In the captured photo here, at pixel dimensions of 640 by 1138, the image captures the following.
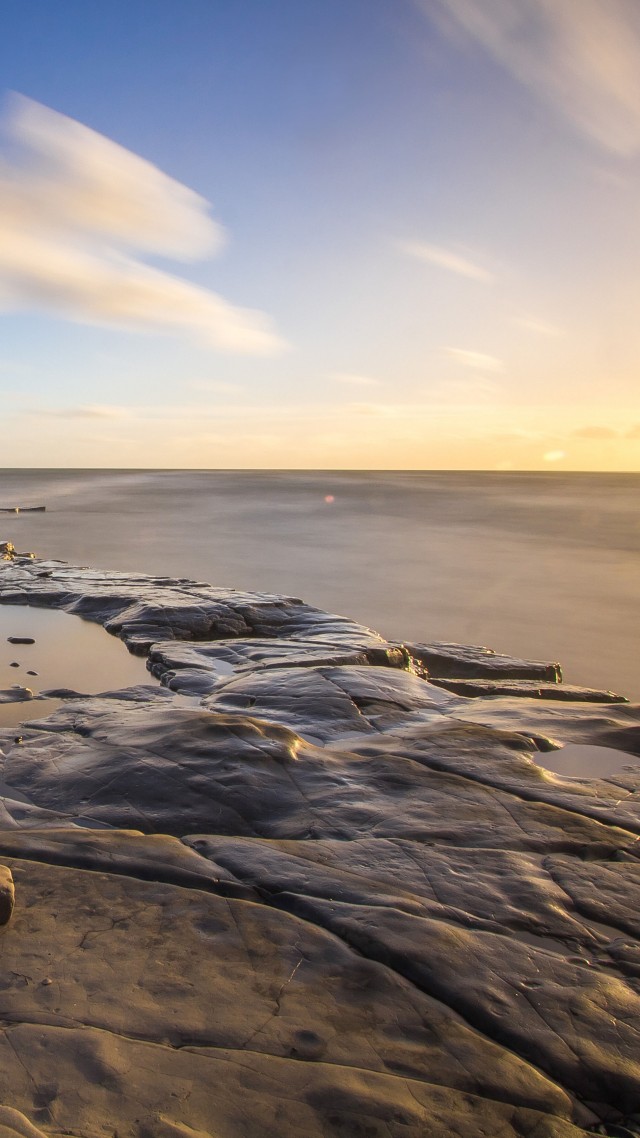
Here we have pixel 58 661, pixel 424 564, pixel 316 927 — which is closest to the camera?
pixel 316 927

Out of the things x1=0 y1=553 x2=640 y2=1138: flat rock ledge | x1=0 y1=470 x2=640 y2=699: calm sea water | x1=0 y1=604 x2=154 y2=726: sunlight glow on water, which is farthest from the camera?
x1=0 y1=470 x2=640 y2=699: calm sea water

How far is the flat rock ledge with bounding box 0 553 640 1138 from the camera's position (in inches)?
98.7

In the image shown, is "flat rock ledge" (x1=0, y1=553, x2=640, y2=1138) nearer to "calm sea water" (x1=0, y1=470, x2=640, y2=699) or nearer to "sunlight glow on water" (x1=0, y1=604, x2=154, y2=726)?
"sunlight glow on water" (x1=0, y1=604, x2=154, y2=726)

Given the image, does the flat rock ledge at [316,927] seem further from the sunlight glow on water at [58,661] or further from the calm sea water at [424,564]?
the calm sea water at [424,564]

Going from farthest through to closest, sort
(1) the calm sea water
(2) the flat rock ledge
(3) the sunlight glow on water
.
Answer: (1) the calm sea water < (3) the sunlight glow on water < (2) the flat rock ledge

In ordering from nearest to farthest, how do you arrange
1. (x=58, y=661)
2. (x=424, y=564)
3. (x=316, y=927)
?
(x=316, y=927) → (x=58, y=661) → (x=424, y=564)

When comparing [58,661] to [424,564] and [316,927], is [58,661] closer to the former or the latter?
[316,927]

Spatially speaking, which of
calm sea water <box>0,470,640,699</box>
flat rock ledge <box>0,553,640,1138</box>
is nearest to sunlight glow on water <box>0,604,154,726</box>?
flat rock ledge <box>0,553,640,1138</box>

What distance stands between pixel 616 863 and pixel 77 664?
6.91m

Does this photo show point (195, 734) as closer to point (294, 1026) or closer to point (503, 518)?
point (294, 1026)

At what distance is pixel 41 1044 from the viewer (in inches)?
103

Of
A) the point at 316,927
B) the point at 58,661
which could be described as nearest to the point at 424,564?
the point at 58,661

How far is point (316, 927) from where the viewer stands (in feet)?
11.3

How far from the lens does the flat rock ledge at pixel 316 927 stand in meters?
2.51
